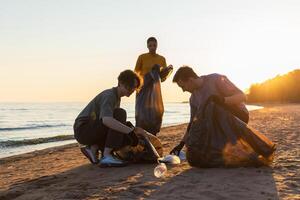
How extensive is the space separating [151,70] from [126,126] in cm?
221

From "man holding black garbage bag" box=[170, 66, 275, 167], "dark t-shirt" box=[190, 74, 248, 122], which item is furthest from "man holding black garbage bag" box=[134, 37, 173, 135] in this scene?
"man holding black garbage bag" box=[170, 66, 275, 167]

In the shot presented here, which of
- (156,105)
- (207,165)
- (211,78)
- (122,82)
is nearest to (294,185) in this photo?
(207,165)

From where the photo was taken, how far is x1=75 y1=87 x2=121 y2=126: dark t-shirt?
16.5 feet

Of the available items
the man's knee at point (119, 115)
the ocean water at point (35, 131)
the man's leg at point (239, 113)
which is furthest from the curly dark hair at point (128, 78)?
the ocean water at point (35, 131)

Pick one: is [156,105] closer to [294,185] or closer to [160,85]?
[160,85]

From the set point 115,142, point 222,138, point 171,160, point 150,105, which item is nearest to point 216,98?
point 222,138

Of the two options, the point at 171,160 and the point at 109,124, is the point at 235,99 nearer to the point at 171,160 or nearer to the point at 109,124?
the point at 171,160

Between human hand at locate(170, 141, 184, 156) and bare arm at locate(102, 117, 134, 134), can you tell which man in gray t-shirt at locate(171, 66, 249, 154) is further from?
bare arm at locate(102, 117, 134, 134)

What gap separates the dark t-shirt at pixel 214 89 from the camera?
504 cm

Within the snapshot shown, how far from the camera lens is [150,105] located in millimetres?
6805

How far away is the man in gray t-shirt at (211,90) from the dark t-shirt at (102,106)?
786 millimetres

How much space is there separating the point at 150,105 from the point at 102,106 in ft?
6.03

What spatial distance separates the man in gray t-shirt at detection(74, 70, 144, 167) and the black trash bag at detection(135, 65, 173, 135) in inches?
52.8

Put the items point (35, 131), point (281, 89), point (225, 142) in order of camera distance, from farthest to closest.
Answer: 1. point (281, 89)
2. point (35, 131)
3. point (225, 142)
